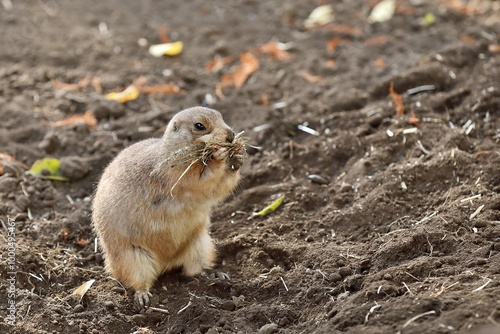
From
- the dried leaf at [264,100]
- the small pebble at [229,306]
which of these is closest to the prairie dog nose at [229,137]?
the small pebble at [229,306]

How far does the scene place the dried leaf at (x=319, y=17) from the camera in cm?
959

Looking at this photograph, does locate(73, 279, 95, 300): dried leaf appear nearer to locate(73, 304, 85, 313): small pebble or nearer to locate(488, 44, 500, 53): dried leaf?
locate(73, 304, 85, 313): small pebble

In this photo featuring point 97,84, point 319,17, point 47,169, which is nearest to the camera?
point 47,169

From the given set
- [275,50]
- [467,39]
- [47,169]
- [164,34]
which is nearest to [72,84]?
[164,34]

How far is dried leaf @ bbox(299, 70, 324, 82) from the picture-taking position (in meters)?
8.35

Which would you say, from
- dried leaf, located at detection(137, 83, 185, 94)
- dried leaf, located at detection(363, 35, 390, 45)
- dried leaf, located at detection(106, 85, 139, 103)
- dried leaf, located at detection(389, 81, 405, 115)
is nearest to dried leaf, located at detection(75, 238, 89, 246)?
dried leaf, located at detection(106, 85, 139, 103)

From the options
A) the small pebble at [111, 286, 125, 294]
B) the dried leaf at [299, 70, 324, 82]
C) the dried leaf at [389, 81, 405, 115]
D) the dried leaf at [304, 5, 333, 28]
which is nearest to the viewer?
the small pebble at [111, 286, 125, 294]

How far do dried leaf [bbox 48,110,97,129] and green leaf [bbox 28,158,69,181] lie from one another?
795 millimetres

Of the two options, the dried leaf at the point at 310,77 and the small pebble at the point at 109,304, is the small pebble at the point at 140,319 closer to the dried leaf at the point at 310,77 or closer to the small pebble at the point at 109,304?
the small pebble at the point at 109,304

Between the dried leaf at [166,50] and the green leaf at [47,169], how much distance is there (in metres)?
2.48

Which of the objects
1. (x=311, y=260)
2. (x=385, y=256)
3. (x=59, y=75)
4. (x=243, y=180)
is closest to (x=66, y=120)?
(x=59, y=75)

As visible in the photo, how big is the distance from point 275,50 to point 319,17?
1.03 meters

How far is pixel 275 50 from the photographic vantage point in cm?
898

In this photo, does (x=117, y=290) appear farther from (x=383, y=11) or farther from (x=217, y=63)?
(x=383, y=11)
